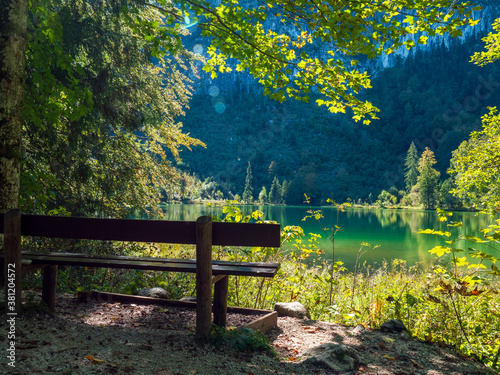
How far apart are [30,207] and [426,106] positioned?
6889 inches

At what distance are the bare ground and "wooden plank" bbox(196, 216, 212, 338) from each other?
16 cm

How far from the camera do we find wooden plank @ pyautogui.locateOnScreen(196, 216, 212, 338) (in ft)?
8.13

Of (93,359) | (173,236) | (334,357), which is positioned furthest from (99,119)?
(334,357)

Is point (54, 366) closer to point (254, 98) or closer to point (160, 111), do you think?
point (160, 111)

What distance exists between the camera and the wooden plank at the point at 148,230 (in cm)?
247

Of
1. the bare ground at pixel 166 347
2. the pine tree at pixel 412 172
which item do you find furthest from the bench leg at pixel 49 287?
the pine tree at pixel 412 172

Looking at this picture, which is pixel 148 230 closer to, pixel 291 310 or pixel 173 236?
pixel 173 236

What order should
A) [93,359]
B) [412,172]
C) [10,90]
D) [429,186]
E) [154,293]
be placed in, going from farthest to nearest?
[412,172], [429,186], [154,293], [10,90], [93,359]

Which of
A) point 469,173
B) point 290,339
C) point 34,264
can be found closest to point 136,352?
point 34,264

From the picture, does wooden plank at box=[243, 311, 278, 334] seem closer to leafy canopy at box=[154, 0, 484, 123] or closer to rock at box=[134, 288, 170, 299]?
rock at box=[134, 288, 170, 299]

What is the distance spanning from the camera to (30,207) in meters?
4.50

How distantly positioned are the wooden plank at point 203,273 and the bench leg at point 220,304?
346mm

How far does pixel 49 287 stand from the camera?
322 cm

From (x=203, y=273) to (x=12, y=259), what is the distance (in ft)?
4.59
